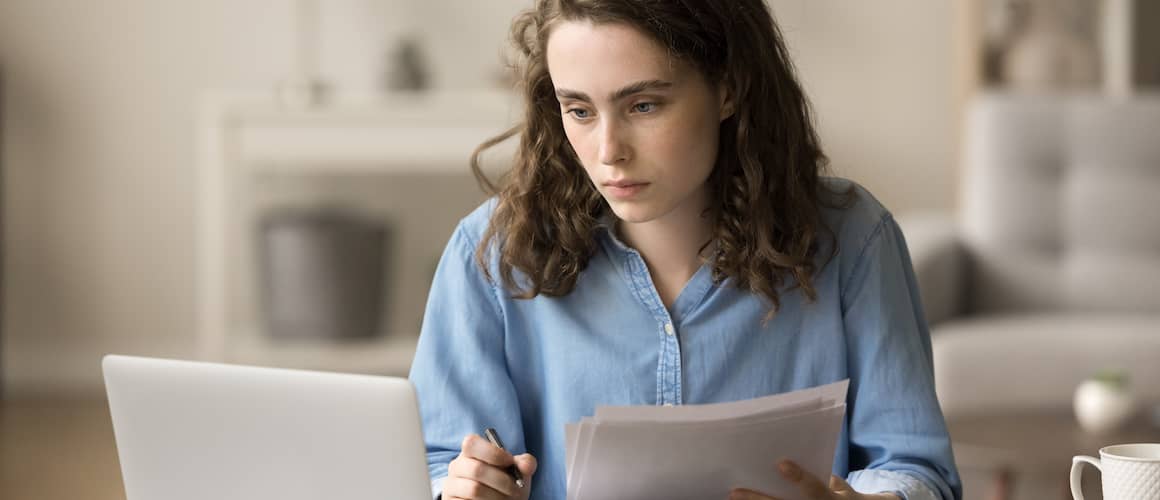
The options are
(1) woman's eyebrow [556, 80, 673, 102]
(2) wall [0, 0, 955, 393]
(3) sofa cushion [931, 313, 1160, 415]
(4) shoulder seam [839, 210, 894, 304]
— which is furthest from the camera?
(2) wall [0, 0, 955, 393]

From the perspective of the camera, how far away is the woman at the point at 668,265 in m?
1.12

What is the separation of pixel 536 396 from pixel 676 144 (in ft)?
0.91

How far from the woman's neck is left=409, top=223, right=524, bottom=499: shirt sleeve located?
14cm

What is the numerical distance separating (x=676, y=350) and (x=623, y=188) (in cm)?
16

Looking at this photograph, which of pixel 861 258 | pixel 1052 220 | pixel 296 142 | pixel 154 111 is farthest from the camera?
pixel 154 111

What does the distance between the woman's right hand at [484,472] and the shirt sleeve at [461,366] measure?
13 centimetres

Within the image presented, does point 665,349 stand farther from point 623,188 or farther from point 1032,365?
point 1032,365

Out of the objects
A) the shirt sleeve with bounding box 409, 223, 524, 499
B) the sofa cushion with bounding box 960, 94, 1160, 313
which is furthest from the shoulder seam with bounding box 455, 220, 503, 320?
the sofa cushion with bounding box 960, 94, 1160, 313

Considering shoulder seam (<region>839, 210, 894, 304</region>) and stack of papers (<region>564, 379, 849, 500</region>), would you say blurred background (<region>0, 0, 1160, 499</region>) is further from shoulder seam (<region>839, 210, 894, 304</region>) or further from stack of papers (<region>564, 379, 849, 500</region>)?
stack of papers (<region>564, 379, 849, 500</region>)

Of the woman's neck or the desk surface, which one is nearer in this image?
the woman's neck

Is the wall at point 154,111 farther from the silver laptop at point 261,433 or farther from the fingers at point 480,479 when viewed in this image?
the silver laptop at point 261,433

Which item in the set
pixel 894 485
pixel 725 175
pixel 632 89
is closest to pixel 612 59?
pixel 632 89

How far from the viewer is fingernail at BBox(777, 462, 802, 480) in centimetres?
98

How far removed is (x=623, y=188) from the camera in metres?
1.12
